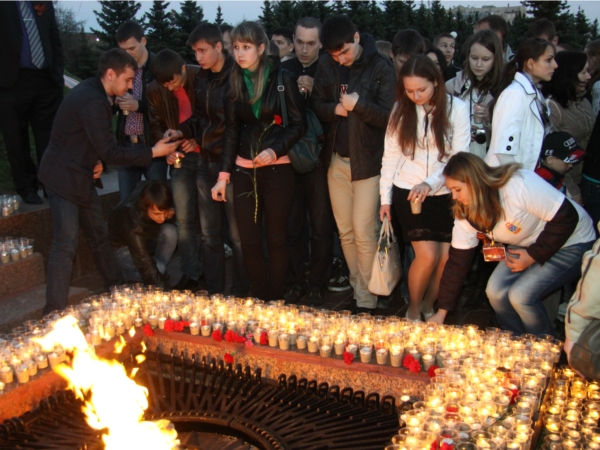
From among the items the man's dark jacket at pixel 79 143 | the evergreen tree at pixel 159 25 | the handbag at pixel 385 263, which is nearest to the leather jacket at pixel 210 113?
the man's dark jacket at pixel 79 143

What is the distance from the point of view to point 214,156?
16.7ft

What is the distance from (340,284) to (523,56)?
7.74ft

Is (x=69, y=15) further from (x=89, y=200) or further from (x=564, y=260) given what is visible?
(x=564, y=260)

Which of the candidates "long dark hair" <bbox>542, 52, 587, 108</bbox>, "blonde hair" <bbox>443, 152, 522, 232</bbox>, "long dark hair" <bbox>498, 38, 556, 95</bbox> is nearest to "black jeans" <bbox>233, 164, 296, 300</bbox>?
"blonde hair" <bbox>443, 152, 522, 232</bbox>

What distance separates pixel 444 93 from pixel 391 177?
68 cm

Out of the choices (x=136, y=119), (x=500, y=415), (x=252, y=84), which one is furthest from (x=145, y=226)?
(x=500, y=415)

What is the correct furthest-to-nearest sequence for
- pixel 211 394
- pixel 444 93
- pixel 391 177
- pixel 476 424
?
1. pixel 391 177
2. pixel 444 93
3. pixel 211 394
4. pixel 476 424

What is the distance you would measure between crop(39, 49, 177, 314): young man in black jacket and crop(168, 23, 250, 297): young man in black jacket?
0.58 m

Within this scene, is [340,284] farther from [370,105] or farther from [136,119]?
[136,119]

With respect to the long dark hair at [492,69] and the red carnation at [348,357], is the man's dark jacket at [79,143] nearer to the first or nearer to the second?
the red carnation at [348,357]

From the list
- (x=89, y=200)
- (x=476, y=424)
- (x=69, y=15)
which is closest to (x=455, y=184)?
(x=476, y=424)

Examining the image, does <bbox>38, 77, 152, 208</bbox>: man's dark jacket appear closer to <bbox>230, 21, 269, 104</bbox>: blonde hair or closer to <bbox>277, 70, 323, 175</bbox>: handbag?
<bbox>230, 21, 269, 104</bbox>: blonde hair

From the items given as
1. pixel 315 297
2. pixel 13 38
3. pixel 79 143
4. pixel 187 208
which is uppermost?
pixel 13 38

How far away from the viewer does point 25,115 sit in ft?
19.4
